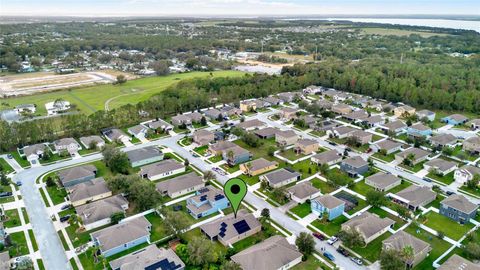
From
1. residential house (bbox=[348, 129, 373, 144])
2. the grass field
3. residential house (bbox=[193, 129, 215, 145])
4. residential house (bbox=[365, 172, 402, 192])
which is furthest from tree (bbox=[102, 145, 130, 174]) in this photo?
residential house (bbox=[348, 129, 373, 144])

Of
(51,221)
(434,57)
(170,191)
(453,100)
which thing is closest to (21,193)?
(51,221)

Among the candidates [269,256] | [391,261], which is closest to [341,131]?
[391,261]

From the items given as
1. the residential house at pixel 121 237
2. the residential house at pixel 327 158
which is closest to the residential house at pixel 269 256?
the residential house at pixel 121 237

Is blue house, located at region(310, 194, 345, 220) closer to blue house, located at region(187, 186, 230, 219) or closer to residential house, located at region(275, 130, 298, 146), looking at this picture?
blue house, located at region(187, 186, 230, 219)

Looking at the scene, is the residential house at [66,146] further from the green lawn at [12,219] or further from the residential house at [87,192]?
the green lawn at [12,219]

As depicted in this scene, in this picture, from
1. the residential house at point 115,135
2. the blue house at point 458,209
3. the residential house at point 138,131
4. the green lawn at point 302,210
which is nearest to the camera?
the blue house at point 458,209

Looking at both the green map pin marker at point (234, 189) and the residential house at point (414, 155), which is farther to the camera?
the residential house at point (414, 155)
